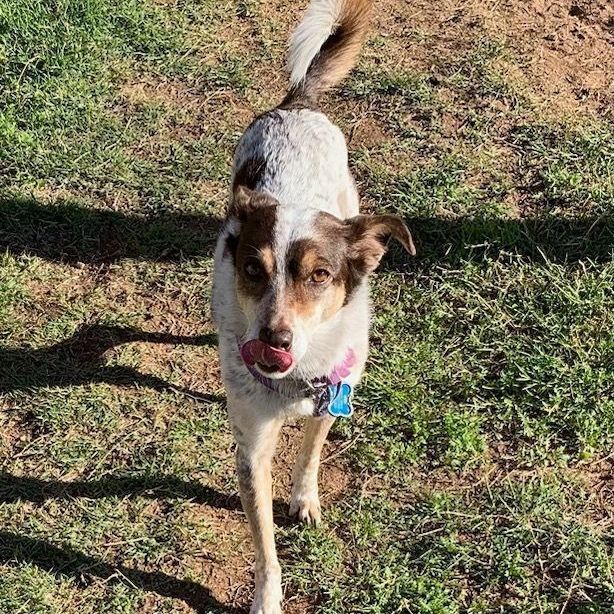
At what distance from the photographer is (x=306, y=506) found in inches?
163

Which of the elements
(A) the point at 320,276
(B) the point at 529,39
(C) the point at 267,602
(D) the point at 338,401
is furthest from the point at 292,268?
(B) the point at 529,39

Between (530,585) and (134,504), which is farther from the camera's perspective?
(134,504)

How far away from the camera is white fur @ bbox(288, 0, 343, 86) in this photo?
15.0 ft

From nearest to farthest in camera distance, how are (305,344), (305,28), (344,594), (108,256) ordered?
(305,344) → (344,594) → (305,28) → (108,256)

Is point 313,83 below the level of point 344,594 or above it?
above

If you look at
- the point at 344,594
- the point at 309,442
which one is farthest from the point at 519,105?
the point at 344,594

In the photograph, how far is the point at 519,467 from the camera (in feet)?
14.3

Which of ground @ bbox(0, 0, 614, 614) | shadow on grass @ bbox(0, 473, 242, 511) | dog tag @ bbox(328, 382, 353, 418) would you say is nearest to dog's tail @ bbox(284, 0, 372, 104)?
ground @ bbox(0, 0, 614, 614)

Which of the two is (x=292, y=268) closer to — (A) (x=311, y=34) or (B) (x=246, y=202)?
(B) (x=246, y=202)

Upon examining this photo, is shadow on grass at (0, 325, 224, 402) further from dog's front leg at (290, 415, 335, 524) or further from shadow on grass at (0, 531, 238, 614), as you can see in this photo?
shadow on grass at (0, 531, 238, 614)

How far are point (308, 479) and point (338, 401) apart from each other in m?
0.64

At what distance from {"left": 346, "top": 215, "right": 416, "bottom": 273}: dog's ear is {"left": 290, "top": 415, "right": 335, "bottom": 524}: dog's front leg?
0.82 metres

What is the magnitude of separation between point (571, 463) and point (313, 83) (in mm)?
2423

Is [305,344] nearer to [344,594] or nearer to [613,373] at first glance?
[344,594]
